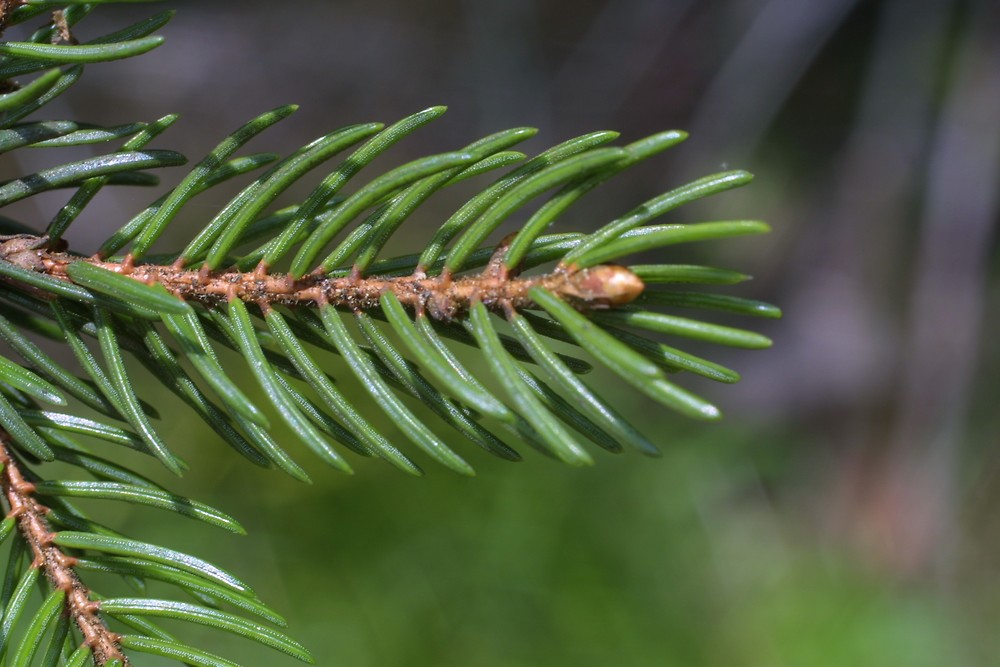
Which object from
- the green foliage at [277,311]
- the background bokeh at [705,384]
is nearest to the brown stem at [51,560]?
the green foliage at [277,311]

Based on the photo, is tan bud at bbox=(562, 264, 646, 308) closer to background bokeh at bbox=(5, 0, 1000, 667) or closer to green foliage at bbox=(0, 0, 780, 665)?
green foliage at bbox=(0, 0, 780, 665)

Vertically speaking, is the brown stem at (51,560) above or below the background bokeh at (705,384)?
below

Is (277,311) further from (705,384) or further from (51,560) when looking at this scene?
(705,384)

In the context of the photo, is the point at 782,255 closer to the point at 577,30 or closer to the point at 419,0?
the point at 577,30

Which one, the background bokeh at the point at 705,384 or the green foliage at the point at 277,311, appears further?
the background bokeh at the point at 705,384

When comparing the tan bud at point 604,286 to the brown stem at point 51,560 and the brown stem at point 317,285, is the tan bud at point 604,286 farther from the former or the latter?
the brown stem at point 51,560

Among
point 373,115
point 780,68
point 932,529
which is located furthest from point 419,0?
point 932,529

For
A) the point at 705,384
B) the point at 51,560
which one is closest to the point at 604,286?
the point at 51,560
